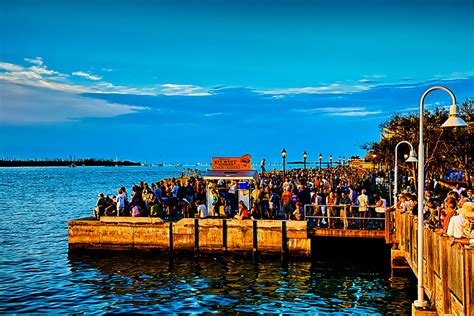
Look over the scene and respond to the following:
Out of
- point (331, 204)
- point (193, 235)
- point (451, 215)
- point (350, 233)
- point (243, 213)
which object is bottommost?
point (193, 235)

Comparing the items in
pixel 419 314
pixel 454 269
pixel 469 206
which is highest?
pixel 469 206

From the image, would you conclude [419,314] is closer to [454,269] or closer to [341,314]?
[454,269]

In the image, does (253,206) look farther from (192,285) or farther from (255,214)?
(192,285)

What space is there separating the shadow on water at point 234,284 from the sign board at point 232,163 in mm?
4791

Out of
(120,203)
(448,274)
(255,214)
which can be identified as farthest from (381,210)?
(448,274)

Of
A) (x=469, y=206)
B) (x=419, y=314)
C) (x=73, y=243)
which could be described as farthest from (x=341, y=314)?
(x=73, y=243)

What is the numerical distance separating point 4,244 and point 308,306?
19.3 m

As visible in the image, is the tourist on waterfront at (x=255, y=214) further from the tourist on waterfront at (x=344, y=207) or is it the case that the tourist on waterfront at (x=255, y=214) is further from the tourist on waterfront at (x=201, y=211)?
the tourist on waterfront at (x=344, y=207)

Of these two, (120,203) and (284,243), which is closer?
(284,243)

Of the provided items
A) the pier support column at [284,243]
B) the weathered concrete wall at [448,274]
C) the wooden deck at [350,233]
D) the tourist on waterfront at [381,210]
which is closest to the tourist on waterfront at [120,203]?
the pier support column at [284,243]

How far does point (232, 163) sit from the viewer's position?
24.2 meters

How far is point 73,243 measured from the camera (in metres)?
23.0

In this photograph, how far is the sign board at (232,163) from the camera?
24109 mm

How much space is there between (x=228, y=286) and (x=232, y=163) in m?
7.96
